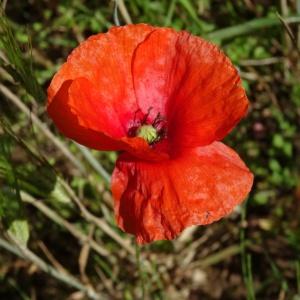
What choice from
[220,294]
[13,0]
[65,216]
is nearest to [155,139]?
[65,216]

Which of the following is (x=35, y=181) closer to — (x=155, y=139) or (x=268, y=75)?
(x=155, y=139)

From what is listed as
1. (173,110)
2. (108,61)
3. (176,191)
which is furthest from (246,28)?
(176,191)

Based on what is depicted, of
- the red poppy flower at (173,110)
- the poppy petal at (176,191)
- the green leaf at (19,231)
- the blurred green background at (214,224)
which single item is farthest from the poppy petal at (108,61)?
the blurred green background at (214,224)

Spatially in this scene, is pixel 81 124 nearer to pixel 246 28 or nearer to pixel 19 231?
pixel 19 231

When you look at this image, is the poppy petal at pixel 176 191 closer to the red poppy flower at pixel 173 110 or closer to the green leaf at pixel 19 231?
the red poppy flower at pixel 173 110

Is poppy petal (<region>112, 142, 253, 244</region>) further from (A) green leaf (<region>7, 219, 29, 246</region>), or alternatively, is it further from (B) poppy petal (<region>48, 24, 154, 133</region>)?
(A) green leaf (<region>7, 219, 29, 246</region>)

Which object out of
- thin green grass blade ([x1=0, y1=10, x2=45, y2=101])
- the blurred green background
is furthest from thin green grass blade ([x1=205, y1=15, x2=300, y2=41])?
thin green grass blade ([x1=0, y1=10, x2=45, y2=101])
